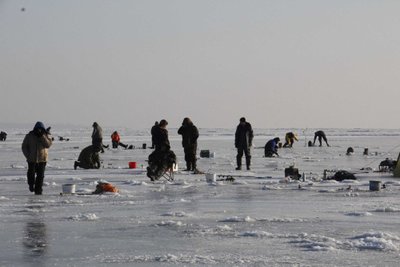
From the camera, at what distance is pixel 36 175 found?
1733cm

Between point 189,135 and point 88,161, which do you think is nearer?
point 189,135

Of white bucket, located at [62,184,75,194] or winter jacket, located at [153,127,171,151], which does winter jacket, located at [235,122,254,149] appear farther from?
white bucket, located at [62,184,75,194]

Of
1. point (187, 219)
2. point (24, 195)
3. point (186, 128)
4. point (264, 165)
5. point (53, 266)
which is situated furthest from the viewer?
point (264, 165)

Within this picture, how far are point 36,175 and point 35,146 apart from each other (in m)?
0.66

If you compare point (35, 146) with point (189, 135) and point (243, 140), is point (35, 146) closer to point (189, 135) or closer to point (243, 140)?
point (189, 135)

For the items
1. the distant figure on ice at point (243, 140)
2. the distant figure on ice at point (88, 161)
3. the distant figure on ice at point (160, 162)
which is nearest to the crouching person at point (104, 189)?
the distant figure on ice at point (160, 162)

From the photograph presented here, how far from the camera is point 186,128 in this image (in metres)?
24.1

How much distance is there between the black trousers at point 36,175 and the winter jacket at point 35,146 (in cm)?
11

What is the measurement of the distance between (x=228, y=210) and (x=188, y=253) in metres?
4.71

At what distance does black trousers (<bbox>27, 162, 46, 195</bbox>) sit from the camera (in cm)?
1708

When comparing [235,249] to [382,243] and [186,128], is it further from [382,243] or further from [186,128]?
[186,128]

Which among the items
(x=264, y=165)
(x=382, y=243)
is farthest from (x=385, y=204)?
(x=264, y=165)

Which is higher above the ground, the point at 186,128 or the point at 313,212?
the point at 186,128

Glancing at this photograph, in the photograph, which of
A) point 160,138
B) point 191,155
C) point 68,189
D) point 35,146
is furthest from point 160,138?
point 68,189
